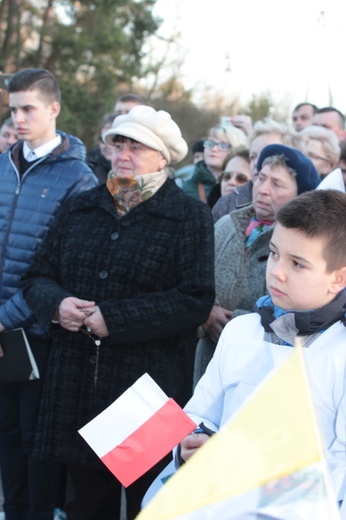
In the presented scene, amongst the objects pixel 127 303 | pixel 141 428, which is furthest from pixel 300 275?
pixel 127 303

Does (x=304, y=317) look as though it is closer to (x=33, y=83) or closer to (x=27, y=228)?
(x=27, y=228)

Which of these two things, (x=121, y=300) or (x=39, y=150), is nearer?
(x=121, y=300)

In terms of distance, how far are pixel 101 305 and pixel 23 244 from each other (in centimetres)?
82

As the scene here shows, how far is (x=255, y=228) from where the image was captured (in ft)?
11.3

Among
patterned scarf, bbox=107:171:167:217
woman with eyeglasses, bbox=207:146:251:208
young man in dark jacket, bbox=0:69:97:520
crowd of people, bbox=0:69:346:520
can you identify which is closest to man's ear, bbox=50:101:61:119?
young man in dark jacket, bbox=0:69:97:520

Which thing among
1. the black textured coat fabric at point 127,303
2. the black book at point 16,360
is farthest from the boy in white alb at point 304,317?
the black book at point 16,360

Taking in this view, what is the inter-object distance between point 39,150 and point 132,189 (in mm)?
834

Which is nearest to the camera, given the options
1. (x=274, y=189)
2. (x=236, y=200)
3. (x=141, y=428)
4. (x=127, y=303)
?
(x=141, y=428)

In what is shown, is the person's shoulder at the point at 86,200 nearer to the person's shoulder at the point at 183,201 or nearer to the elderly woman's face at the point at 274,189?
the person's shoulder at the point at 183,201

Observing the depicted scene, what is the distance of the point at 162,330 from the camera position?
3.12m

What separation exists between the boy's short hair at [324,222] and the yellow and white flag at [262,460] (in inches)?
38.5

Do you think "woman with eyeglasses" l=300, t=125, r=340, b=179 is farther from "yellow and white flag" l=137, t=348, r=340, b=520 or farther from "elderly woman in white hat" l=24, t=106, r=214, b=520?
"yellow and white flag" l=137, t=348, r=340, b=520

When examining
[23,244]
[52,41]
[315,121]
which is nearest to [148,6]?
[52,41]

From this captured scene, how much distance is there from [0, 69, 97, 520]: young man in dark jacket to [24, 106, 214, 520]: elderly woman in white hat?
0.39 m
